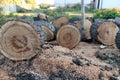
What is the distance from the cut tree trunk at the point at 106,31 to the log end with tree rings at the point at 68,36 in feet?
3.02

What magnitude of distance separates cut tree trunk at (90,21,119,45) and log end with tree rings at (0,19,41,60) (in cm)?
355

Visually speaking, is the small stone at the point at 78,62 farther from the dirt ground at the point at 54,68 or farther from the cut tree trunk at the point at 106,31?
the cut tree trunk at the point at 106,31

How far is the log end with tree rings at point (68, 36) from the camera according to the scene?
756cm

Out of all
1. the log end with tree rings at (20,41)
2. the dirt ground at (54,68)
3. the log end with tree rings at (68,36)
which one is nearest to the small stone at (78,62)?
the dirt ground at (54,68)

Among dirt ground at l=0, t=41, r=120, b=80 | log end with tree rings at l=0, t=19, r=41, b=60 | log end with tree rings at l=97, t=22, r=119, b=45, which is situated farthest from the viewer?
log end with tree rings at l=97, t=22, r=119, b=45

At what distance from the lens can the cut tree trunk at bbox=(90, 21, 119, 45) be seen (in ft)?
27.0

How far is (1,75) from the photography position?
4758 millimetres

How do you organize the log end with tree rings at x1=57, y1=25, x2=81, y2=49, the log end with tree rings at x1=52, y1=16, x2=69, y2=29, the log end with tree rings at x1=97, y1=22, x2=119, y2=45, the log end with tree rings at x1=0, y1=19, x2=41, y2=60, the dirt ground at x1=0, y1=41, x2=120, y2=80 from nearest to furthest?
1. the dirt ground at x1=0, y1=41, x2=120, y2=80
2. the log end with tree rings at x1=0, y1=19, x2=41, y2=60
3. the log end with tree rings at x1=57, y1=25, x2=81, y2=49
4. the log end with tree rings at x1=97, y1=22, x2=119, y2=45
5. the log end with tree rings at x1=52, y1=16, x2=69, y2=29

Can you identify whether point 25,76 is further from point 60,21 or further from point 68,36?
point 60,21

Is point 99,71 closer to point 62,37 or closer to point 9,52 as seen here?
point 9,52

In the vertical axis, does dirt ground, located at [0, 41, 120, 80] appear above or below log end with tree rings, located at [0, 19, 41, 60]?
below

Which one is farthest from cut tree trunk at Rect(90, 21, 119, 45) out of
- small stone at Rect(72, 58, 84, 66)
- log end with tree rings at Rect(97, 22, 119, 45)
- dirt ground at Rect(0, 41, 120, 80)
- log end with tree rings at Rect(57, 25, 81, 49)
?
small stone at Rect(72, 58, 84, 66)

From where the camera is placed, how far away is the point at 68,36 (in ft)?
24.8

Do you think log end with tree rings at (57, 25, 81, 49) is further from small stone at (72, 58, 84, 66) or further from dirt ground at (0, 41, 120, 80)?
small stone at (72, 58, 84, 66)
